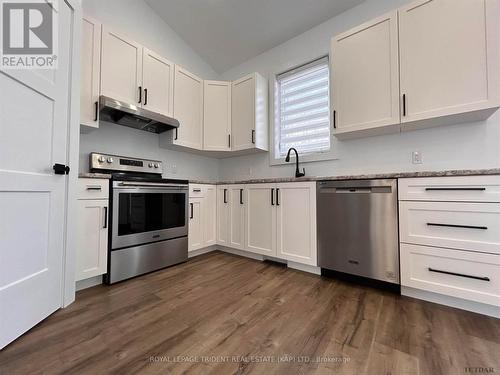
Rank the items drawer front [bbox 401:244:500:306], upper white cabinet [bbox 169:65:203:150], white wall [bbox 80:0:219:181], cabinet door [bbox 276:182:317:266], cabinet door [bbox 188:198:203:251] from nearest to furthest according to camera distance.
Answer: drawer front [bbox 401:244:500:306]
cabinet door [bbox 276:182:317:266]
white wall [bbox 80:0:219:181]
cabinet door [bbox 188:198:203:251]
upper white cabinet [bbox 169:65:203:150]

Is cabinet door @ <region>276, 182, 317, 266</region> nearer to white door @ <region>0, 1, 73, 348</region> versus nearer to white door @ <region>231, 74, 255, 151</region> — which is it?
white door @ <region>231, 74, 255, 151</region>

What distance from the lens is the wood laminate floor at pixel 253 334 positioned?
0.98 metres

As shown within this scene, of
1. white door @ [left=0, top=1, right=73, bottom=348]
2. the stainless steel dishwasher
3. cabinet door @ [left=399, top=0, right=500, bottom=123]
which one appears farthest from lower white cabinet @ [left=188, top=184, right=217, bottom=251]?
cabinet door @ [left=399, top=0, right=500, bottom=123]

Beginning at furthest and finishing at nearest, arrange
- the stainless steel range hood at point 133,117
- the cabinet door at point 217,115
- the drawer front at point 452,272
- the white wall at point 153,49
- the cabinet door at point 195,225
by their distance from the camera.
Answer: the cabinet door at point 217,115, the cabinet door at point 195,225, the white wall at point 153,49, the stainless steel range hood at point 133,117, the drawer front at point 452,272

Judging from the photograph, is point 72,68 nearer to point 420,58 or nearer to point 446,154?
point 420,58

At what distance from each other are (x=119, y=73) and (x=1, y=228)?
1.71 meters

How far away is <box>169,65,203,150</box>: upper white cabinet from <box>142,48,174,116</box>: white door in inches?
3.3

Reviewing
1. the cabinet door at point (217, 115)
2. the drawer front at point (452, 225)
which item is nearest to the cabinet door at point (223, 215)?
the cabinet door at point (217, 115)

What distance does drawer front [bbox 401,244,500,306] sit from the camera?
1.34 m

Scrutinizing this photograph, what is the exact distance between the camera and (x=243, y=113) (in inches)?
117

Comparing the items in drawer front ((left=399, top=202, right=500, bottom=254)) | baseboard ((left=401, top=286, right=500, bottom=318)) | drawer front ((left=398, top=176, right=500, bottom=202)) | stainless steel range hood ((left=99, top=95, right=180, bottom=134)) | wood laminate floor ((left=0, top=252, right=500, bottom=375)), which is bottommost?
wood laminate floor ((left=0, top=252, right=500, bottom=375))

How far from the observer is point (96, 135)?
7.42 feet

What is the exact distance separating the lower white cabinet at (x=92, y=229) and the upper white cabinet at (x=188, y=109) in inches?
43.7

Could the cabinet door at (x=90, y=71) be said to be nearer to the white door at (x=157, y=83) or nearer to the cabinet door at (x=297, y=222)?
the white door at (x=157, y=83)
